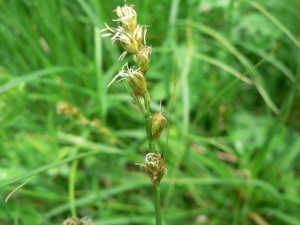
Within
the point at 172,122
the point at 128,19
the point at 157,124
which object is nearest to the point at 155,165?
the point at 157,124

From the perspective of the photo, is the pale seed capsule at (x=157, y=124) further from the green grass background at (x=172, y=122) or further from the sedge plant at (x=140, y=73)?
the green grass background at (x=172, y=122)

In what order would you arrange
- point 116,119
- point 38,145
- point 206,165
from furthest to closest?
point 116,119, point 206,165, point 38,145

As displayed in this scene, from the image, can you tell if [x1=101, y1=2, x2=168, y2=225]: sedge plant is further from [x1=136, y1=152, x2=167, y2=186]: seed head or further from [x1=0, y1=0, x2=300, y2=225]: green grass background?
[x1=0, y1=0, x2=300, y2=225]: green grass background

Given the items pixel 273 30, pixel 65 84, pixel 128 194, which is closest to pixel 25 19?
pixel 65 84

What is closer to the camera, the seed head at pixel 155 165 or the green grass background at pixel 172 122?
the seed head at pixel 155 165

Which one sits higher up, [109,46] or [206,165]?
[109,46]

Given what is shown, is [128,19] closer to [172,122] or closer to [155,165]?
[155,165]

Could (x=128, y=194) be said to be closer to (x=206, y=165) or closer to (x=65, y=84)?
(x=206, y=165)

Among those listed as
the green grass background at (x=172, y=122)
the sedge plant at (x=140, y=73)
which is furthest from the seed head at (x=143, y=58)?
the green grass background at (x=172, y=122)
